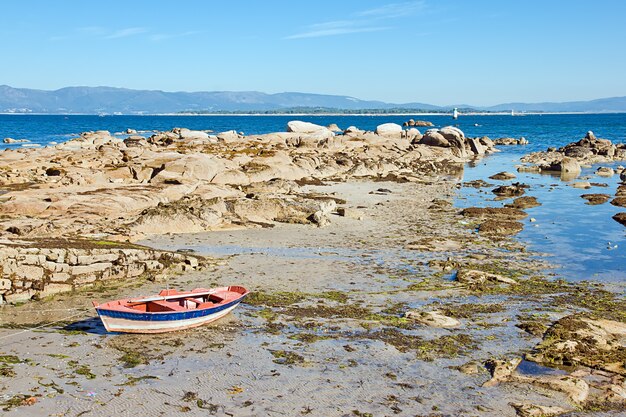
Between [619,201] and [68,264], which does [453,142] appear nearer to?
[619,201]

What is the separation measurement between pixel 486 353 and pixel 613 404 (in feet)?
9.31

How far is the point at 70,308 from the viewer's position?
15539 mm

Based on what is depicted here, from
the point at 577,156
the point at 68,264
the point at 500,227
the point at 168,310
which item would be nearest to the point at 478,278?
the point at 500,227

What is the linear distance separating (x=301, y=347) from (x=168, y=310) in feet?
11.4

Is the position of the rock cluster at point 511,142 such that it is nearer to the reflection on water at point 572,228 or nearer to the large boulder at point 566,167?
the large boulder at point 566,167

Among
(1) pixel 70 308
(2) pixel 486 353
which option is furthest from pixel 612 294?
(1) pixel 70 308

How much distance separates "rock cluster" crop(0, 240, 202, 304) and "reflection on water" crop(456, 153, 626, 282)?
1323 cm

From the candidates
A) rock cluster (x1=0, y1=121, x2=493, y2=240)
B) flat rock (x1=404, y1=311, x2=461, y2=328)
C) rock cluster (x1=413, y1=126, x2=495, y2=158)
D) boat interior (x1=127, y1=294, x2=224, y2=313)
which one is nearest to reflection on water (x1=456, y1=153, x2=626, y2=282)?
flat rock (x1=404, y1=311, x2=461, y2=328)

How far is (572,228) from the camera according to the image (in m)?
27.5

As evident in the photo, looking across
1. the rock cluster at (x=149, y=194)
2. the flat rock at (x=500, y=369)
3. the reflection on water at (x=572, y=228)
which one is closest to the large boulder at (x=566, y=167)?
the reflection on water at (x=572, y=228)

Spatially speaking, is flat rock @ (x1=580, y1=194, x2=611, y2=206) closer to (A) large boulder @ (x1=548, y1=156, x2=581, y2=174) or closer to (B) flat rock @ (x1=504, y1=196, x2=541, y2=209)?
(B) flat rock @ (x1=504, y1=196, x2=541, y2=209)

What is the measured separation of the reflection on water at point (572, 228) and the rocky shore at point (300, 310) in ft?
2.91

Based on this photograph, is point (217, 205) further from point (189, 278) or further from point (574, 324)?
point (574, 324)

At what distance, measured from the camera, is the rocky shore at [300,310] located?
10727 millimetres
